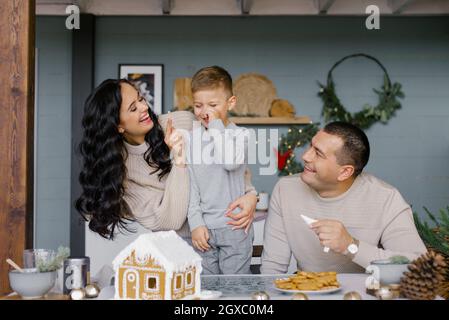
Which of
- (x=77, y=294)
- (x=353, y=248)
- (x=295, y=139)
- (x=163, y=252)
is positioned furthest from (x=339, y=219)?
(x=295, y=139)

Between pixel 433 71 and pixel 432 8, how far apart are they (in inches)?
21.4

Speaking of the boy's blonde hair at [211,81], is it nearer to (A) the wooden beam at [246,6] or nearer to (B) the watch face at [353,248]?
(B) the watch face at [353,248]

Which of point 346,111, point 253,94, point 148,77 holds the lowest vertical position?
point 346,111

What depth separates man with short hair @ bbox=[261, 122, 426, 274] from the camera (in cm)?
249

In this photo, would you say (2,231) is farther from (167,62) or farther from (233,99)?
(167,62)

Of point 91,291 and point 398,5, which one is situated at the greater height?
point 398,5

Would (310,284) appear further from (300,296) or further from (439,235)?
(439,235)

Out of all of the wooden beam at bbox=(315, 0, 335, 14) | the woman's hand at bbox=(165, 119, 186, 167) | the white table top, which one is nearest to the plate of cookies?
the white table top

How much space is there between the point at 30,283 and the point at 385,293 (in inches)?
40.4

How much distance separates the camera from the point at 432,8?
17.0ft

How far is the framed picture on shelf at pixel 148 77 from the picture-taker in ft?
17.2

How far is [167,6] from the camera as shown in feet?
16.6

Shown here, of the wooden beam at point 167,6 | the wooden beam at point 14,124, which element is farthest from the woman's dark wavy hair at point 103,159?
the wooden beam at point 167,6
